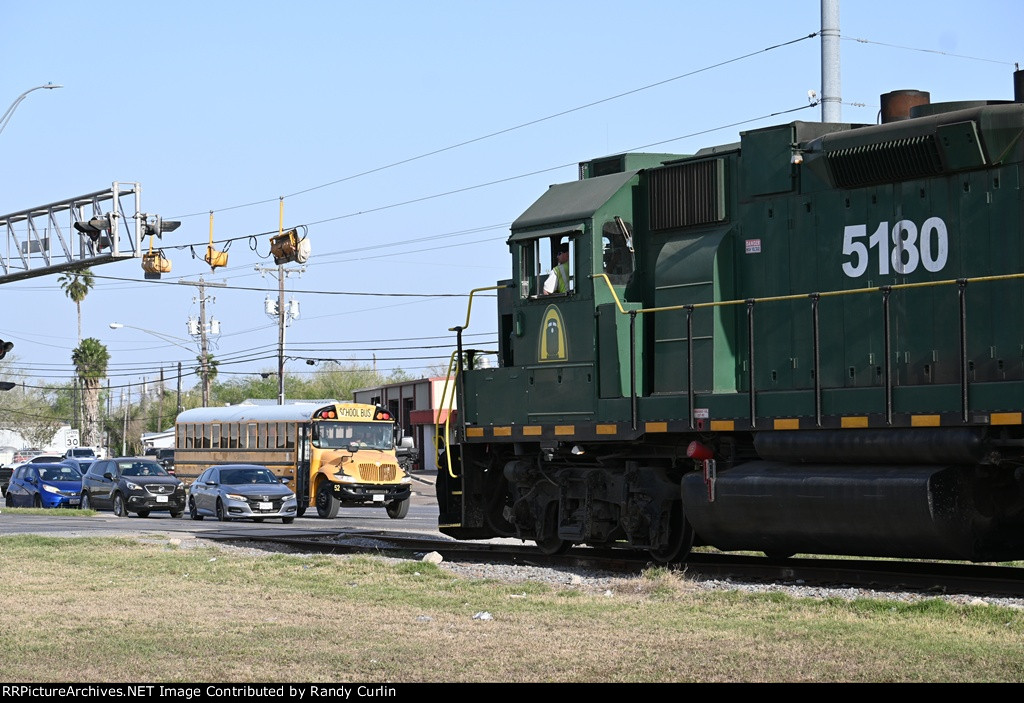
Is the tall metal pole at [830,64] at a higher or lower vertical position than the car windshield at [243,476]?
higher

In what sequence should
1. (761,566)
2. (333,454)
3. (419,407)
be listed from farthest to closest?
1. (419,407)
2. (333,454)
3. (761,566)

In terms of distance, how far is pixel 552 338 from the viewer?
1585cm

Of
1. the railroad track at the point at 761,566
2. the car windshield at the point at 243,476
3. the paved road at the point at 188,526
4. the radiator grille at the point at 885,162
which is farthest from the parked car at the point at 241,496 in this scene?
the radiator grille at the point at 885,162

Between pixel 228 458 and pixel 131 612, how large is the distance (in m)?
27.4

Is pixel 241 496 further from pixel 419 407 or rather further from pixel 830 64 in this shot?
pixel 419 407

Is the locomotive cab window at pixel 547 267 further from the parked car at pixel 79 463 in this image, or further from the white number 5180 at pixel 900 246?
the parked car at pixel 79 463

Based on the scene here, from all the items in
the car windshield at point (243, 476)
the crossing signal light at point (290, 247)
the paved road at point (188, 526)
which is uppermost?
the crossing signal light at point (290, 247)

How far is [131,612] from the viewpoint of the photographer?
11.4 metres

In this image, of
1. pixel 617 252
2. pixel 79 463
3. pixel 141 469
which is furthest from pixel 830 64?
pixel 79 463

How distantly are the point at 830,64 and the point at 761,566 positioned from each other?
847 cm

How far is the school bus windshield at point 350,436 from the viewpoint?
33156mm

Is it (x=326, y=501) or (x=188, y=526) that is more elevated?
(x=326, y=501)

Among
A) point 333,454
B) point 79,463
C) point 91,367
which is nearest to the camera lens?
point 333,454

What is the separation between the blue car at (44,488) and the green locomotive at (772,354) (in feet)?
85.9
